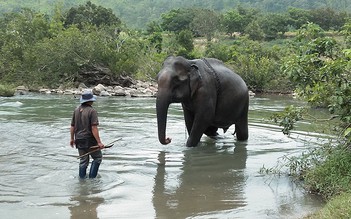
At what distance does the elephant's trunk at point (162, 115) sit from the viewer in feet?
31.1

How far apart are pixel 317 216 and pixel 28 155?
614cm

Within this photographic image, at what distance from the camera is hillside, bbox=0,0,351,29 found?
11212 centimetres

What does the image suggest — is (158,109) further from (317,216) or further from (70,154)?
(317,216)

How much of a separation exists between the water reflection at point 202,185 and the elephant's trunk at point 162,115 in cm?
42

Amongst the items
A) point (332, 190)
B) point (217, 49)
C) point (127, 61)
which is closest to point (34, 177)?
point (332, 190)

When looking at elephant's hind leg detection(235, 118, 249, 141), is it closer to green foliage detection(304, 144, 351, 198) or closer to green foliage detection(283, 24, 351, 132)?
green foliage detection(283, 24, 351, 132)

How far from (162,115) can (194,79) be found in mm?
1157

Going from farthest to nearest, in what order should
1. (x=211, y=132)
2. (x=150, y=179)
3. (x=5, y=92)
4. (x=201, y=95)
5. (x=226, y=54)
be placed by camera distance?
(x=226, y=54) < (x=5, y=92) < (x=211, y=132) < (x=201, y=95) < (x=150, y=179)

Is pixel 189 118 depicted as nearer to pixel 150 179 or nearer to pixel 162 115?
pixel 162 115

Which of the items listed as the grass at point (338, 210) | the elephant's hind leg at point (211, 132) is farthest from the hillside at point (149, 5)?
the grass at point (338, 210)

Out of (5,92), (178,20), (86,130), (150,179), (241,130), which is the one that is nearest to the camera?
(86,130)

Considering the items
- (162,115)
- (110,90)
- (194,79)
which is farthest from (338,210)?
(110,90)

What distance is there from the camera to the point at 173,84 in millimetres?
9852

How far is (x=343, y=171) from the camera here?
23.3ft
